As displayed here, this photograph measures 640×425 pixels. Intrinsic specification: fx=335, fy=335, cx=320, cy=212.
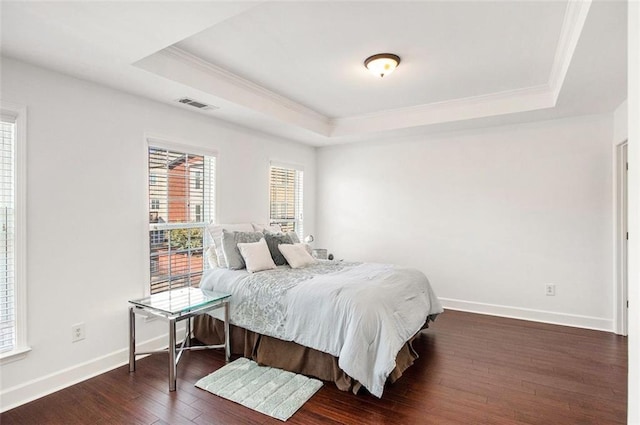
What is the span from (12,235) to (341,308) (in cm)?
244

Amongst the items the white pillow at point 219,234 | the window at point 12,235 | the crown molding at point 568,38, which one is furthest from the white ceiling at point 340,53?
the white pillow at point 219,234

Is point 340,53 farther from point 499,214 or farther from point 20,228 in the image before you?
point 499,214

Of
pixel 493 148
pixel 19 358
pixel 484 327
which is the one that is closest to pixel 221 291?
pixel 19 358

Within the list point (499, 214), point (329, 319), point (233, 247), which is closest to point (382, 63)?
point (329, 319)

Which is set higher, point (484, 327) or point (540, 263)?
point (540, 263)

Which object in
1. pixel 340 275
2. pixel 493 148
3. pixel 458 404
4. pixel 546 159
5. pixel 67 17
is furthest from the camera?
pixel 493 148

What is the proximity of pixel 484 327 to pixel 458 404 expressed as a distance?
1.81m

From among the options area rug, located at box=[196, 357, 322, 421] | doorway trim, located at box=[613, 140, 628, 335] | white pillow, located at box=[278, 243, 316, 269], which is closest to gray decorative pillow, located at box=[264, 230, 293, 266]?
white pillow, located at box=[278, 243, 316, 269]

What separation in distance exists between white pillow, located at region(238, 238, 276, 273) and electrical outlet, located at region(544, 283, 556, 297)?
131 inches

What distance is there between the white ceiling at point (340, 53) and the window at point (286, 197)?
3.28ft

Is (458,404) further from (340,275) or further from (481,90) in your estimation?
(481,90)

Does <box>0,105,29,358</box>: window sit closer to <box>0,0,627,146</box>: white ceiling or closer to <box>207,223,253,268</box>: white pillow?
<box>0,0,627,146</box>: white ceiling

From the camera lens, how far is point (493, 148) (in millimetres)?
4406
